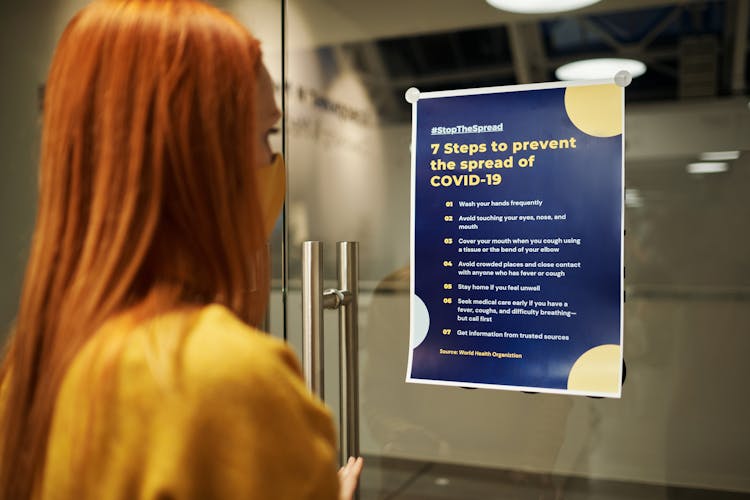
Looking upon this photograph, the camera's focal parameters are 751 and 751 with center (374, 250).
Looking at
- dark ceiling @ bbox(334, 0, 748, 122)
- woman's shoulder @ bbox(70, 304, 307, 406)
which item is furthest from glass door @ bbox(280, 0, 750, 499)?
woman's shoulder @ bbox(70, 304, 307, 406)

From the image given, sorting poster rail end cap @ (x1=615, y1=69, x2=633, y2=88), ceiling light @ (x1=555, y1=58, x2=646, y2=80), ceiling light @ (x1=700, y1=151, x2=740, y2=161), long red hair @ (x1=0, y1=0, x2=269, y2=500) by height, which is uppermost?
ceiling light @ (x1=555, y1=58, x2=646, y2=80)

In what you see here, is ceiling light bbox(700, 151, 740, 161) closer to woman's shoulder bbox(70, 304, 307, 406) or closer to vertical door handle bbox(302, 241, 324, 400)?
vertical door handle bbox(302, 241, 324, 400)

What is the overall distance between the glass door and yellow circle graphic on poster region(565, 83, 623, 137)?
0.03 m

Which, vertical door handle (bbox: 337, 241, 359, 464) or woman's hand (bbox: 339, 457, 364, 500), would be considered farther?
vertical door handle (bbox: 337, 241, 359, 464)

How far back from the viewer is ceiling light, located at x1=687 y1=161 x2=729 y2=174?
4.30 feet

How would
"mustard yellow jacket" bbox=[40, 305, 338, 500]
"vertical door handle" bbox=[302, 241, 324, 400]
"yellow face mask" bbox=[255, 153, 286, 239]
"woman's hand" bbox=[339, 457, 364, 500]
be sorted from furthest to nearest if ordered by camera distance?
"vertical door handle" bbox=[302, 241, 324, 400]
"woman's hand" bbox=[339, 457, 364, 500]
"yellow face mask" bbox=[255, 153, 286, 239]
"mustard yellow jacket" bbox=[40, 305, 338, 500]

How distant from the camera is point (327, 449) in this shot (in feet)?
2.22

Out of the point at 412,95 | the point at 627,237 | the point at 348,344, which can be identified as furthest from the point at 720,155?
the point at 348,344

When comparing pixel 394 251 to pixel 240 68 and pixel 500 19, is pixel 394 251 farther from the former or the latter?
pixel 240 68

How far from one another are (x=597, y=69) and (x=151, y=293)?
99 cm

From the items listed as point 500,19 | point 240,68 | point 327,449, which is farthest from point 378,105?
point 327,449

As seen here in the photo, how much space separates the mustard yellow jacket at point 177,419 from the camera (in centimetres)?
60

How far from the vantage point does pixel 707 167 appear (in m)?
1.32

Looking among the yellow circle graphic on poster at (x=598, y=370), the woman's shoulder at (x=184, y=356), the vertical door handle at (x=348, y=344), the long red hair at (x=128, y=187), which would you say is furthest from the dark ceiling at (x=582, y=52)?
the woman's shoulder at (x=184, y=356)
